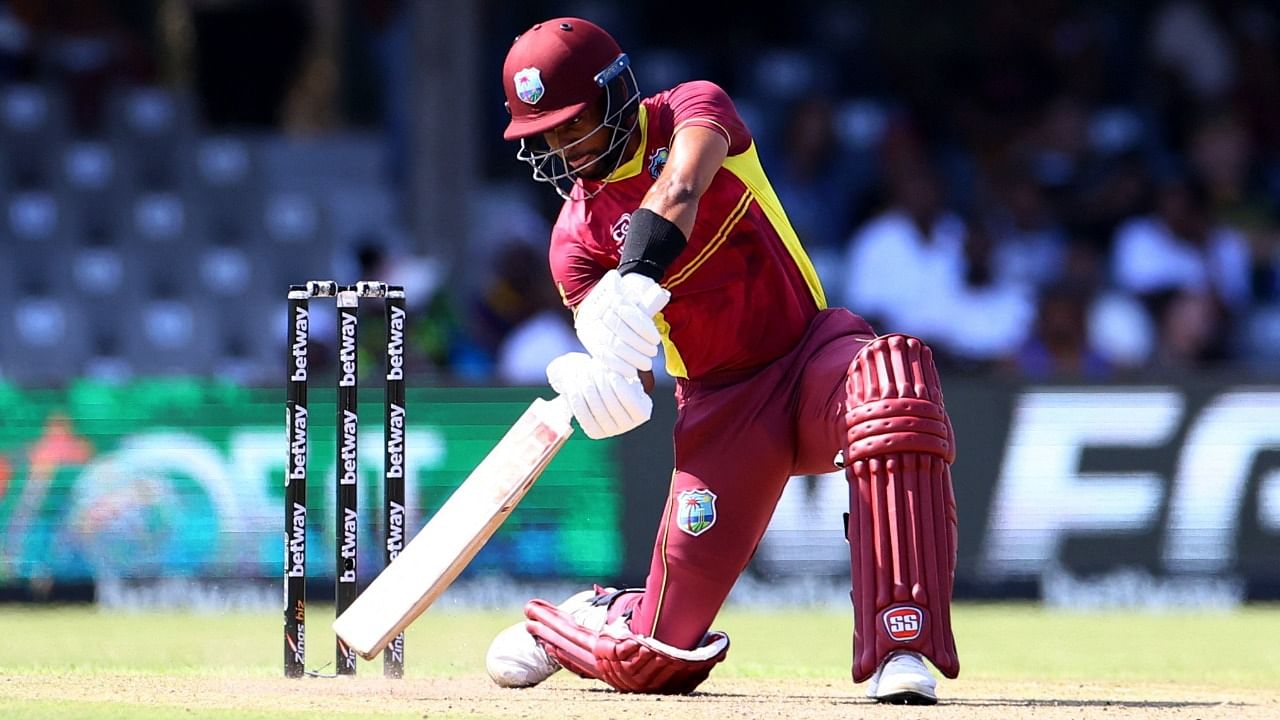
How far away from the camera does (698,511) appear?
16.9ft

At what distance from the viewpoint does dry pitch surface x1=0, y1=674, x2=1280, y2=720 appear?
4503mm

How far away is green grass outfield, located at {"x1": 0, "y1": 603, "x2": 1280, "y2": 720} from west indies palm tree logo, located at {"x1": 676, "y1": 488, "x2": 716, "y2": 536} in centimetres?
95

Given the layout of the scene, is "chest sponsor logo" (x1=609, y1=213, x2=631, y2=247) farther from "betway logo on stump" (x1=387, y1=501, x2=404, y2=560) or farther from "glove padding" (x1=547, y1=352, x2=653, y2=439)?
"betway logo on stump" (x1=387, y1=501, x2=404, y2=560)

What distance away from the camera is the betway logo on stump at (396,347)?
5.28 metres

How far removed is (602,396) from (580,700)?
34.3 inches

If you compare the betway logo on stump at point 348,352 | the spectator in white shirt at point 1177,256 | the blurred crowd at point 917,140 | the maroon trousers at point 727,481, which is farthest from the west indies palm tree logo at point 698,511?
the spectator in white shirt at point 1177,256

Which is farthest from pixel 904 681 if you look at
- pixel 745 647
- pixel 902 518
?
pixel 745 647

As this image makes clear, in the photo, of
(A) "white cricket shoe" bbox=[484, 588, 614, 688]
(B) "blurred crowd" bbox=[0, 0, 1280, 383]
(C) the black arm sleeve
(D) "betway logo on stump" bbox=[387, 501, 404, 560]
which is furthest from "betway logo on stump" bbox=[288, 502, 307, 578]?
(B) "blurred crowd" bbox=[0, 0, 1280, 383]

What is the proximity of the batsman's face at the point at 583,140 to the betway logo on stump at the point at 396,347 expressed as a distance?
2.19ft

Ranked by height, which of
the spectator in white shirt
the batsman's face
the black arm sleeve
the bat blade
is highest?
the spectator in white shirt

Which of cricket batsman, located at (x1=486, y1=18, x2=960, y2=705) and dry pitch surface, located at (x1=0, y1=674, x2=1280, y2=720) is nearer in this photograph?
dry pitch surface, located at (x1=0, y1=674, x2=1280, y2=720)

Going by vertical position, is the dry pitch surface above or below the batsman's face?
below

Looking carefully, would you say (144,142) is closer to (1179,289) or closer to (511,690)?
(1179,289)

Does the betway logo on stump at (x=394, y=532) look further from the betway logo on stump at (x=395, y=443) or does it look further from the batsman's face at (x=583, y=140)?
the batsman's face at (x=583, y=140)
